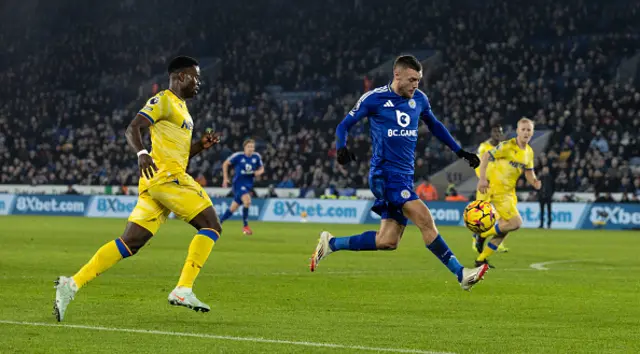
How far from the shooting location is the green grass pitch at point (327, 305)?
7.98 metres

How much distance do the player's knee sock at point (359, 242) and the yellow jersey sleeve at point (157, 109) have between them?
110 inches

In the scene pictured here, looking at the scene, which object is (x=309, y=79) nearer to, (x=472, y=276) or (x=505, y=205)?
(x=505, y=205)

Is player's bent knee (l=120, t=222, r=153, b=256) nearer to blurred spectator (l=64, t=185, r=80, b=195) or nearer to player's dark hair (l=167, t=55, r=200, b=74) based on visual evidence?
player's dark hair (l=167, t=55, r=200, b=74)

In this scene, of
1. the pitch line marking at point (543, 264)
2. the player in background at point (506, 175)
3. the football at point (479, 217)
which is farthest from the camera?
the player in background at point (506, 175)

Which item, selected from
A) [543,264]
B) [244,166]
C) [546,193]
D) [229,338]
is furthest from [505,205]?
[546,193]

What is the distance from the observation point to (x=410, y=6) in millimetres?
54031

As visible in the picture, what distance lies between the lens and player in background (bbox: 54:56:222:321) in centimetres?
970

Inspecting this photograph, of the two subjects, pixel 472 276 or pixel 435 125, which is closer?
pixel 472 276

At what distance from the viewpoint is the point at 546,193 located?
34.7 meters

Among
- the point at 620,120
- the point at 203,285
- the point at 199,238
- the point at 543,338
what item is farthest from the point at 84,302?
the point at 620,120

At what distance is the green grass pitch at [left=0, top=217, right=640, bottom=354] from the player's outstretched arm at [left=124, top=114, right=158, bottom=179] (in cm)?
126

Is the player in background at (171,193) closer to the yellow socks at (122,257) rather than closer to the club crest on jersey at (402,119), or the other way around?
the yellow socks at (122,257)

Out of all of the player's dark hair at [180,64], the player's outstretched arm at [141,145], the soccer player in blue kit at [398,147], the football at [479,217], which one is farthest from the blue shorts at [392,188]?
the football at [479,217]

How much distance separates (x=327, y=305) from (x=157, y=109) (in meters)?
2.69
